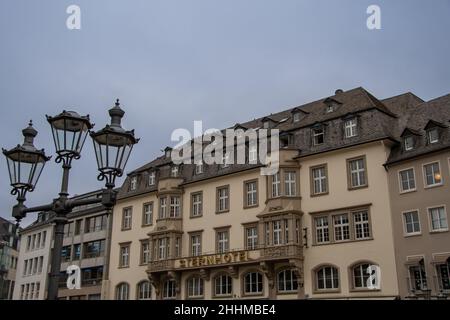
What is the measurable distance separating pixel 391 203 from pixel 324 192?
15.7 ft

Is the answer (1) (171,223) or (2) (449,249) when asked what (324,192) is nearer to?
(2) (449,249)

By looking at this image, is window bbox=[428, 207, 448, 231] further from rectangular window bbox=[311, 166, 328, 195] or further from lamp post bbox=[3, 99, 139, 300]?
lamp post bbox=[3, 99, 139, 300]

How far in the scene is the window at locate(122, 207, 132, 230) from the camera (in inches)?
1911

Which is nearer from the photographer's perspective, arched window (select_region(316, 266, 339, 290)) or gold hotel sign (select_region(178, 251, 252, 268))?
arched window (select_region(316, 266, 339, 290))

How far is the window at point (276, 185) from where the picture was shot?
37469mm

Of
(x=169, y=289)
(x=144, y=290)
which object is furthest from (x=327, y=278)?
(x=144, y=290)

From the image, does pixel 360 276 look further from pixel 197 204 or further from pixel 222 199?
pixel 197 204

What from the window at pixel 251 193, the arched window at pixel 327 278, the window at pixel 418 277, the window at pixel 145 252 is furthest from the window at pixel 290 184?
the window at pixel 145 252

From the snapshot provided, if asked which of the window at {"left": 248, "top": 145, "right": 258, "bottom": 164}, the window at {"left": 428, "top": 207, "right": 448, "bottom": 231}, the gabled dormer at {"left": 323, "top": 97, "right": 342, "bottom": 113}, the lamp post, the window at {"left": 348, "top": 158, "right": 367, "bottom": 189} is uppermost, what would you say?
the gabled dormer at {"left": 323, "top": 97, "right": 342, "bottom": 113}

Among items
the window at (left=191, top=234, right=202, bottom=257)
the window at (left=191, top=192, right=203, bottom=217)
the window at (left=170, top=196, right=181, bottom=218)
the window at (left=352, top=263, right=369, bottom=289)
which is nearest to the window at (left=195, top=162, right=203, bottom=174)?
the window at (left=191, top=192, right=203, bottom=217)

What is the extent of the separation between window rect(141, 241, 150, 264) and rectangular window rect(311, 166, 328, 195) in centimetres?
1608

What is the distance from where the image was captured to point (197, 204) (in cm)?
4347

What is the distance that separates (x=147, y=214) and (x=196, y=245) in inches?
262

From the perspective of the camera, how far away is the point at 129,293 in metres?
45.7
